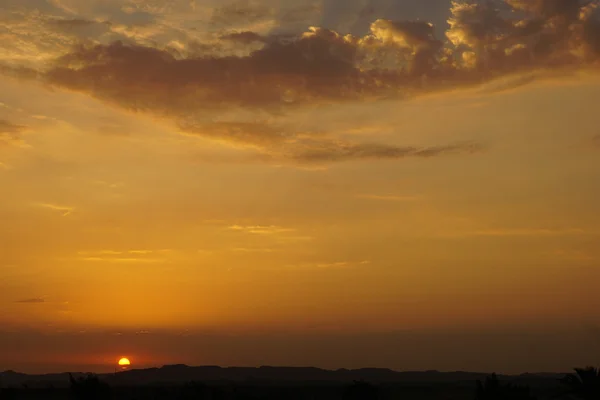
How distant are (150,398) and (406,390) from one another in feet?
172

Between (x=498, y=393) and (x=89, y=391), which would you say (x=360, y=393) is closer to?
(x=89, y=391)

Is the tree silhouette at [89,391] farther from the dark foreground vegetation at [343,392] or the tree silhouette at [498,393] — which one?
the tree silhouette at [498,393]

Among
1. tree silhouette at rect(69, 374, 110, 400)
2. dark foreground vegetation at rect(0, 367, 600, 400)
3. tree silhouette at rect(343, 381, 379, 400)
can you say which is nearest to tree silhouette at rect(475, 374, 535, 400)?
dark foreground vegetation at rect(0, 367, 600, 400)

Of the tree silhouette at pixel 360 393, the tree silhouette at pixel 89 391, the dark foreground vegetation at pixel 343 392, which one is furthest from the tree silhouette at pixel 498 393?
the tree silhouette at pixel 89 391

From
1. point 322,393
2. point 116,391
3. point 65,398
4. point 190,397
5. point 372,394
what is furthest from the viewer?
point 322,393

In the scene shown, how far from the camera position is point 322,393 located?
Result: 133 meters

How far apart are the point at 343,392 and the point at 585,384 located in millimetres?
40826

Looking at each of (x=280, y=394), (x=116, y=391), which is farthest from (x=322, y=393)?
(x=116, y=391)

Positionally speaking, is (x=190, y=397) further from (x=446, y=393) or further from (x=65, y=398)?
(x=446, y=393)

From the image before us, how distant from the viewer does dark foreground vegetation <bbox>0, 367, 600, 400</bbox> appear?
170ft

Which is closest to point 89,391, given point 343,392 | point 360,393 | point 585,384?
point 343,392

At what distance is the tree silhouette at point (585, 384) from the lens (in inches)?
1994

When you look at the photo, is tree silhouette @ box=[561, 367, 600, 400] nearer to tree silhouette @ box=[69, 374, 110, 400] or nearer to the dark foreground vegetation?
the dark foreground vegetation

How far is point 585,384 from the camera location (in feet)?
168
